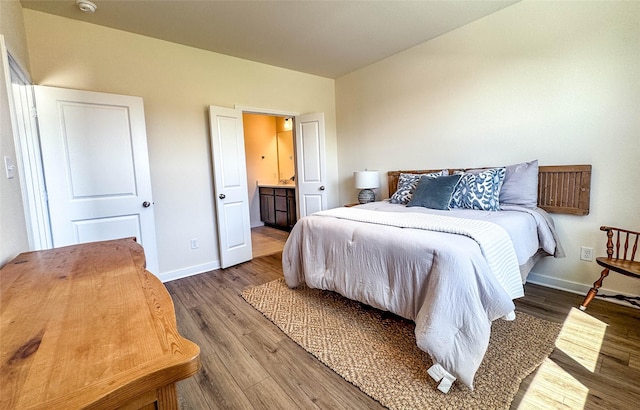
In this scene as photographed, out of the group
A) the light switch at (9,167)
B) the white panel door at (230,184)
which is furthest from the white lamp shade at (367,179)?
the light switch at (9,167)

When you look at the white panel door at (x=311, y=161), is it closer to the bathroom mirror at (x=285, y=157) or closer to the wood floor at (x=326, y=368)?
the bathroom mirror at (x=285, y=157)

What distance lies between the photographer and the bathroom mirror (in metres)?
6.17

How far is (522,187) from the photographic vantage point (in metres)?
2.48

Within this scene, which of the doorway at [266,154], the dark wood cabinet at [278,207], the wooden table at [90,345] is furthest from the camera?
the doorway at [266,154]

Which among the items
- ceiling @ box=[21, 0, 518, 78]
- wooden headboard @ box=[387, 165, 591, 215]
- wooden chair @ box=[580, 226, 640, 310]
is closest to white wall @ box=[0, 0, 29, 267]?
ceiling @ box=[21, 0, 518, 78]

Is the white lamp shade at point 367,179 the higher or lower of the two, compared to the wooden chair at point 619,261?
higher

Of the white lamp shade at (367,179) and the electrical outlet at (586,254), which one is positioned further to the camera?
the white lamp shade at (367,179)

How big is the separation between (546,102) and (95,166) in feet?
13.5

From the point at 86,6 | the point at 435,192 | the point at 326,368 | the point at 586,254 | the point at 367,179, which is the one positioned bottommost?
the point at 326,368

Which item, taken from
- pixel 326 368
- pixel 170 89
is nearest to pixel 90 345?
pixel 326 368

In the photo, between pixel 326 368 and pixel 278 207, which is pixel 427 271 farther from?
pixel 278 207

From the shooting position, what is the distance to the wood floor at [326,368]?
4.60ft

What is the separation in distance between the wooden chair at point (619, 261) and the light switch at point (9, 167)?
12.3 feet

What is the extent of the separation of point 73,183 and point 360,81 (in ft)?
11.8
